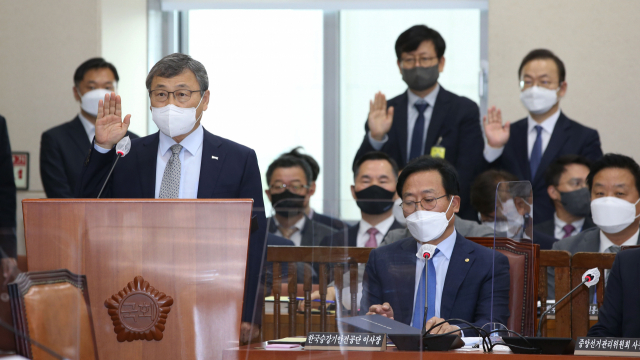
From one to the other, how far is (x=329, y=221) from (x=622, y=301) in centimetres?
97

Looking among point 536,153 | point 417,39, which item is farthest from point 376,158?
point 536,153

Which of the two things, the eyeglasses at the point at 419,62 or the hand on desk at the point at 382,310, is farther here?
the eyeglasses at the point at 419,62

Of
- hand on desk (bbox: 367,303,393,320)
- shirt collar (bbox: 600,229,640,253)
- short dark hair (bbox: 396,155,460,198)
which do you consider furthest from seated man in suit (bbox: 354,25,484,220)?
hand on desk (bbox: 367,303,393,320)

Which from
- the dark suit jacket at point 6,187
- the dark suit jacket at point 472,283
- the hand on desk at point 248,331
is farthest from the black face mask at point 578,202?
the dark suit jacket at point 6,187

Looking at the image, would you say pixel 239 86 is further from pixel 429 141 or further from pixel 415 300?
pixel 415 300

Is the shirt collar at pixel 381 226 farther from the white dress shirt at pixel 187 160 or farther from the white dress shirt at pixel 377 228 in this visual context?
the white dress shirt at pixel 187 160

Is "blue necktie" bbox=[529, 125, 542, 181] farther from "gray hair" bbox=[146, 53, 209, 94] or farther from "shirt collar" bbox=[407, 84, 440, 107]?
"gray hair" bbox=[146, 53, 209, 94]

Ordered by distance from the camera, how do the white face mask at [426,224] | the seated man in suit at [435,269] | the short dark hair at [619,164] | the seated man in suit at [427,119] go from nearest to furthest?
the seated man in suit at [435,269] → the white face mask at [426,224] → the short dark hair at [619,164] → the seated man in suit at [427,119]

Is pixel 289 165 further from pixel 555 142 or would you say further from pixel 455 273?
pixel 455 273

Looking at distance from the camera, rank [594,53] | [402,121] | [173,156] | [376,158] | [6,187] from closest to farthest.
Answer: [173,156] < [6,187] < [376,158] < [402,121] < [594,53]

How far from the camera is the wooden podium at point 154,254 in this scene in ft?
5.59

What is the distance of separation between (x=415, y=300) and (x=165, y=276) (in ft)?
2.09

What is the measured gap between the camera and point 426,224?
8.31 feet

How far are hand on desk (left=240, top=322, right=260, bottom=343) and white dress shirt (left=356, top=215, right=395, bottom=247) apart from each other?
4.54ft
